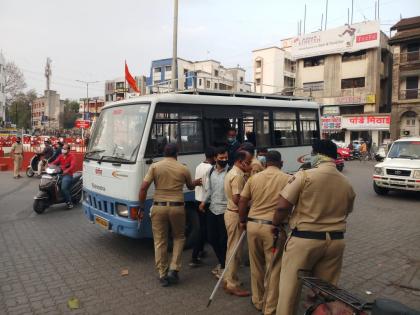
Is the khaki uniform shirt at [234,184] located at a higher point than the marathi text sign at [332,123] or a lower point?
lower

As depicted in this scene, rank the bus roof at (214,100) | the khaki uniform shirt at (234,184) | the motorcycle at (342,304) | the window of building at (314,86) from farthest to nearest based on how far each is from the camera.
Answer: the window of building at (314,86), the bus roof at (214,100), the khaki uniform shirt at (234,184), the motorcycle at (342,304)

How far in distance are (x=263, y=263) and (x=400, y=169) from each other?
8.98m

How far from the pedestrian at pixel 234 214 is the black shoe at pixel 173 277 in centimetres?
68

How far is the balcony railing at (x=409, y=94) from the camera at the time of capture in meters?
35.2

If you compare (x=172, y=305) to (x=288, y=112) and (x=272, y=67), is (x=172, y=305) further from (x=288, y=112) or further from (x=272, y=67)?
(x=272, y=67)

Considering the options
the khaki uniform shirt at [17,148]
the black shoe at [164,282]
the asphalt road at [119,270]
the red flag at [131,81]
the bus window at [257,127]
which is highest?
the red flag at [131,81]

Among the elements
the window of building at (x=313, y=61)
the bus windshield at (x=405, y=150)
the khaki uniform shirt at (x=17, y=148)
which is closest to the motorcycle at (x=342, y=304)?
the bus windshield at (x=405, y=150)

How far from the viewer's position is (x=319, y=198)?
322cm

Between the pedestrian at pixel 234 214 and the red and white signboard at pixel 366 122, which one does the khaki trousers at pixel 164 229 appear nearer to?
the pedestrian at pixel 234 214

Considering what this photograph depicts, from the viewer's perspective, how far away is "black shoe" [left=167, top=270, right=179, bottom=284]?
4828 mm

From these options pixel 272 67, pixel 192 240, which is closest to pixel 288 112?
pixel 192 240

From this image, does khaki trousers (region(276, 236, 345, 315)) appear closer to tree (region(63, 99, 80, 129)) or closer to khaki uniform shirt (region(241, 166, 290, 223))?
khaki uniform shirt (region(241, 166, 290, 223))

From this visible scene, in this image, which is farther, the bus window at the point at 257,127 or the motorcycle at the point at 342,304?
the bus window at the point at 257,127

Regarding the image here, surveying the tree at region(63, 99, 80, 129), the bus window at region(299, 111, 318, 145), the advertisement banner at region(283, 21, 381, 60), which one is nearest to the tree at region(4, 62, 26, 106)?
the tree at region(63, 99, 80, 129)
